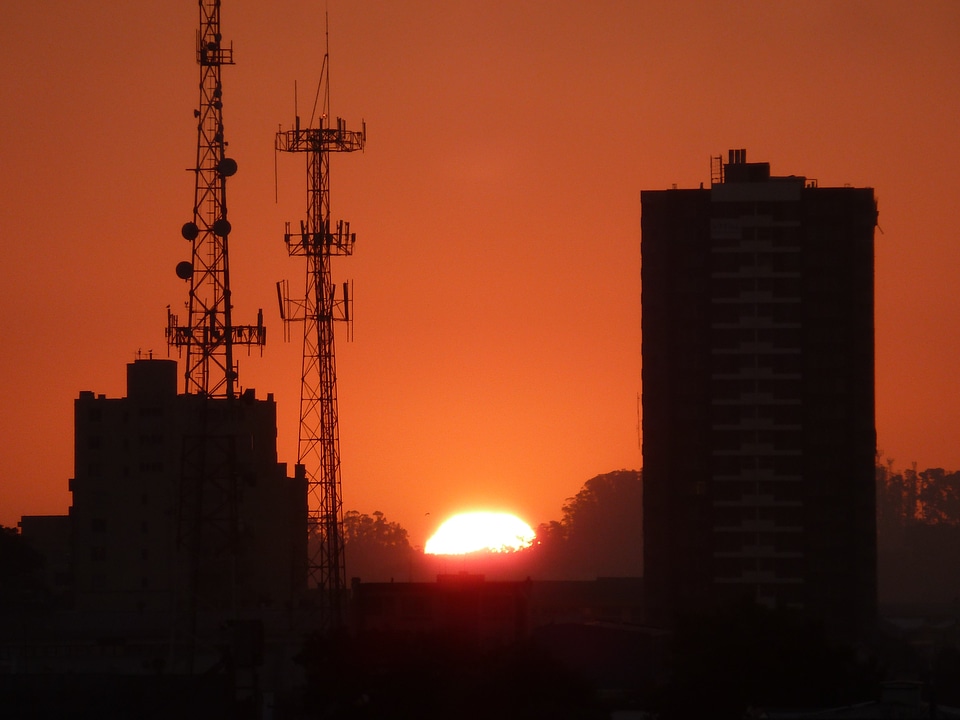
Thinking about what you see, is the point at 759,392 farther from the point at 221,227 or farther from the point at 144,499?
the point at 221,227

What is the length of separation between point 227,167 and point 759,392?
44.8 meters

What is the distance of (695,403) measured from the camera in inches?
4043

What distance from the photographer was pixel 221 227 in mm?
66188

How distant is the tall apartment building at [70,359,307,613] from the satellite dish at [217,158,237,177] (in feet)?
141

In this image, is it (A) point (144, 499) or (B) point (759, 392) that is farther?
(A) point (144, 499)

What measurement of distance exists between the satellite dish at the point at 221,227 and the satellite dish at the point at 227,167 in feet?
5.19

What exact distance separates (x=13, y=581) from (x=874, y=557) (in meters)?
45.7

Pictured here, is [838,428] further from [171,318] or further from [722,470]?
[171,318]

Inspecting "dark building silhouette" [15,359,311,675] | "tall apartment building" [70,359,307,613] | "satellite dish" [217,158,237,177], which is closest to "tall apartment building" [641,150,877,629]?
"dark building silhouette" [15,359,311,675]

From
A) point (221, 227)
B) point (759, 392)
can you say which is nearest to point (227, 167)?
point (221, 227)

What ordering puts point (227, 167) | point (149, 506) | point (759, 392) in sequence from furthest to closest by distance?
point (149, 506), point (759, 392), point (227, 167)

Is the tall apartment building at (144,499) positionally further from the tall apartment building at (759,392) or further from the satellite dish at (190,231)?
the satellite dish at (190,231)

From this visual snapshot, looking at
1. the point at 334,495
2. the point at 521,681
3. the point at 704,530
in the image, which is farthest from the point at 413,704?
the point at 704,530

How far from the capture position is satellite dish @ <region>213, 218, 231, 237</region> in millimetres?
66188
